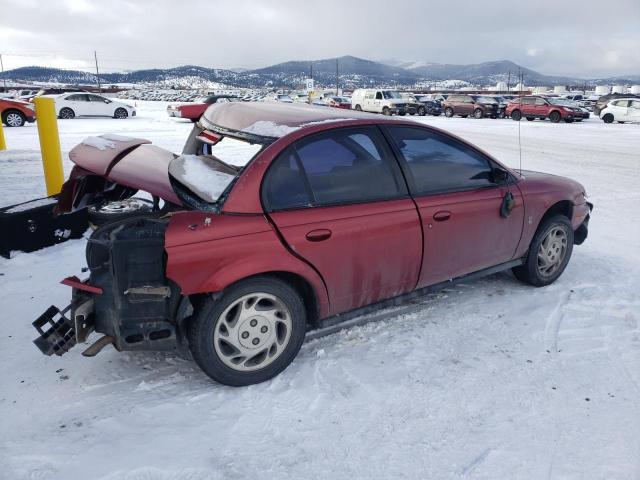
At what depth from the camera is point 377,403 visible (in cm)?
291

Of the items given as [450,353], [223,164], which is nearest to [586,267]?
[450,353]

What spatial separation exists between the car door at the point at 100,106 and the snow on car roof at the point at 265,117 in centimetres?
2563

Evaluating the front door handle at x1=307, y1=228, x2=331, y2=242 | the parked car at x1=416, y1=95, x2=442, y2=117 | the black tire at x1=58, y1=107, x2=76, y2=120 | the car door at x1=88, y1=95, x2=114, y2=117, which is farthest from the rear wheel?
the parked car at x1=416, y1=95, x2=442, y2=117

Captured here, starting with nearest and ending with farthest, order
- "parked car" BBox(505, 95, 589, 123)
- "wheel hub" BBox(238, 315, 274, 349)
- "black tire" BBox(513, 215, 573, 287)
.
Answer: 1. "wheel hub" BBox(238, 315, 274, 349)
2. "black tire" BBox(513, 215, 573, 287)
3. "parked car" BBox(505, 95, 589, 123)

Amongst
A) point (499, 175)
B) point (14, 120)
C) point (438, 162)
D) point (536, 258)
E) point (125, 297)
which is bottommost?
point (536, 258)

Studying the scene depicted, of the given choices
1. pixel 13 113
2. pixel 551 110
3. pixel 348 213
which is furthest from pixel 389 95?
pixel 348 213

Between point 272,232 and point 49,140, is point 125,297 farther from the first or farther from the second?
point 49,140

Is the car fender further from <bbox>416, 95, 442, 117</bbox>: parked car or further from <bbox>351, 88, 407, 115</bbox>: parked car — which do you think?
<bbox>416, 95, 442, 117</bbox>: parked car

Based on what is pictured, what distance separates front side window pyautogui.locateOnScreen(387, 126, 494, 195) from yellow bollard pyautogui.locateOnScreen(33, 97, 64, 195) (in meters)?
4.86

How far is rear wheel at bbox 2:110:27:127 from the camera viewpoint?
63.1 feet

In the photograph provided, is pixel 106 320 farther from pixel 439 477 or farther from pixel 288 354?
pixel 439 477

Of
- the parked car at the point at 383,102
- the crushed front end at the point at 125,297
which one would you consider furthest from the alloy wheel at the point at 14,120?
the parked car at the point at 383,102

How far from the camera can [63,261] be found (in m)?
5.07

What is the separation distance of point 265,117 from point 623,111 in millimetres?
28161
